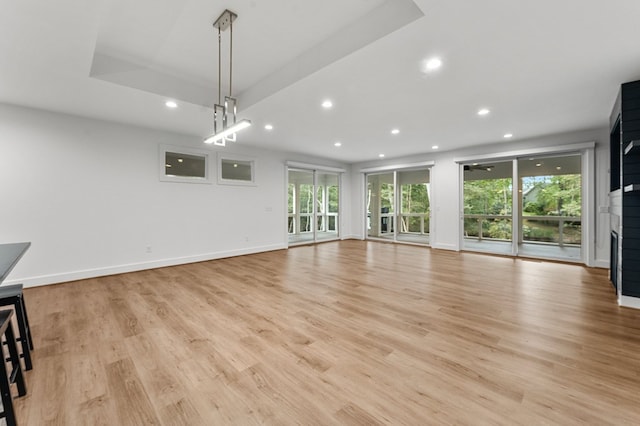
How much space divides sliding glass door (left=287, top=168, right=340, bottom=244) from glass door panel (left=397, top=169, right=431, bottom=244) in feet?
6.95

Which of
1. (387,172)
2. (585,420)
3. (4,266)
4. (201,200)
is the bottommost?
(585,420)

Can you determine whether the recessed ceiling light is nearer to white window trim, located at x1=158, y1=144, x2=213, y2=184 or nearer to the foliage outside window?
white window trim, located at x1=158, y1=144, x2=213, y2=184

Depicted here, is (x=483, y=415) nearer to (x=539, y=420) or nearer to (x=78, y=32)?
(x=539, y=420)

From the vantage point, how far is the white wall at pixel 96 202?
3.84 m

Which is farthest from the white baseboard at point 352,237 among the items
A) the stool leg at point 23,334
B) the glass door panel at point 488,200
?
the stool leg at point 23,334

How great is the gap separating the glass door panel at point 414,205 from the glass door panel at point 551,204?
2394 mm

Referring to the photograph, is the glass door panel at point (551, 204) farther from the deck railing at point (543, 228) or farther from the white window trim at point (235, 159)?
the white window trim at point (235, 159)

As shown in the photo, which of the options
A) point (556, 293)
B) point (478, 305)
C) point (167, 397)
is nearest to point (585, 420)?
point (478, 305)

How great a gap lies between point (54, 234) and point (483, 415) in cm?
566

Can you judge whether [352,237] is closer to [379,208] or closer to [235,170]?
[379,208]

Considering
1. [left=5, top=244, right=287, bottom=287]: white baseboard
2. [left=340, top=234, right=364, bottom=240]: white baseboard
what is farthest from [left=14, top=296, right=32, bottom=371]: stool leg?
[left=340, top=234, right=364, bottom=240]: white baseboard

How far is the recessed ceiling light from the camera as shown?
8.54 ft

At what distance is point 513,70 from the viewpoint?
110 inches

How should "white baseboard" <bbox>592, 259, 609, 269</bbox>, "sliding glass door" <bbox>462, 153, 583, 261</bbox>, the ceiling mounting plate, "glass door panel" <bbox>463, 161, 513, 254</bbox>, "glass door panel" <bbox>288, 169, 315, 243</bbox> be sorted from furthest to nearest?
"glass door panel" <bbox>288, 169, 315, 243</bbox> < "glass door panel" <bbox>463, 161, 513, 254</bbox> < "sliding glass door" <bbox>462, 153, 583, 261</bbox> < "white baseboard" <bbox>592, 259, 609, 269</bbox> < the ceiling mounting plate
